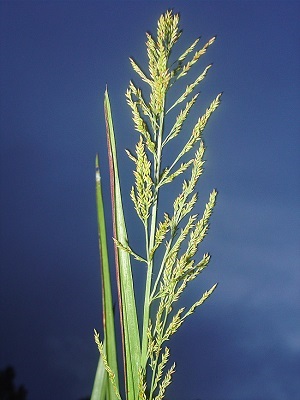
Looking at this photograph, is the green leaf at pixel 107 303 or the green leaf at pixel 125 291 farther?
the green leaf at pixel 107 303

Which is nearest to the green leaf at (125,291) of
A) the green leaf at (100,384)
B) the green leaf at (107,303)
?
the green leaf at (107,303)

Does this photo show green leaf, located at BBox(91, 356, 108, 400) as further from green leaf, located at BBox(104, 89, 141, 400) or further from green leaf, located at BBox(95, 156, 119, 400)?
green leaf, located at BBox(104, 89, 141, 400)

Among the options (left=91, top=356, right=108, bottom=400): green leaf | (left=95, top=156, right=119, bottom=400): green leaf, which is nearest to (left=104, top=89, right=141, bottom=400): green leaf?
(left=95, top=156, right=119, bottom=400): green leaf

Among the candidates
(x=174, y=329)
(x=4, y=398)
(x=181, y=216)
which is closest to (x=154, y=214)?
(x=181, y=216)

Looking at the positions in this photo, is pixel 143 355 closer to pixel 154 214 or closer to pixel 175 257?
pixel 175 257

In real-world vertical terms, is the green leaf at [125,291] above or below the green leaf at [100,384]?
above

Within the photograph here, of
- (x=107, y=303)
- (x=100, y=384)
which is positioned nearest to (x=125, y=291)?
(x=107, y=303)

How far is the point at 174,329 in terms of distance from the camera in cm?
184

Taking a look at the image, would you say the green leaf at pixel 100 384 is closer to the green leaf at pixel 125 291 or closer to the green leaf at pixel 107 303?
the green leaf at pixel 107 303

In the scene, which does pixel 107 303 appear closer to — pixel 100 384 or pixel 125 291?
pixel 125 291

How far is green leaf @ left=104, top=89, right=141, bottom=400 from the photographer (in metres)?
1.93

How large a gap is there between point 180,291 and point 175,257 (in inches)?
4.3

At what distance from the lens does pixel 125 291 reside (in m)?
2.03

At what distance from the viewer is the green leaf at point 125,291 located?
1.93 meters
